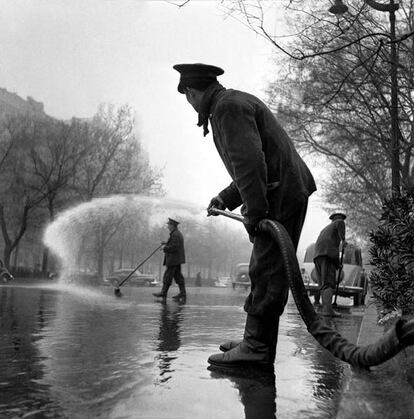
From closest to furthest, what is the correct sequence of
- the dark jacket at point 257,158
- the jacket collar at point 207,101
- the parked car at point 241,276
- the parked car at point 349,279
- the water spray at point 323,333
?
the water spray at point 323,333 → the dark jacket at point 257,158 → the jacket collar at point 207,101 → the parked car at point 349,279 → the parked car at point 241,276

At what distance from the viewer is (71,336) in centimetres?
537

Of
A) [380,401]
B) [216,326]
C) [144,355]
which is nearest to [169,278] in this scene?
[216,326]

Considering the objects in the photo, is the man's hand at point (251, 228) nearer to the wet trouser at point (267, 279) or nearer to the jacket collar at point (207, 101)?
the wet trouser at point (267, 279)

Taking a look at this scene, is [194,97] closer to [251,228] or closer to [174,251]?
[251,228]

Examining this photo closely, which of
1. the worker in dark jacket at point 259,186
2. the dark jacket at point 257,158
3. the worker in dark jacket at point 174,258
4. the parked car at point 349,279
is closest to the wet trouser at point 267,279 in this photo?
the worker in dark jacket at point 259,186

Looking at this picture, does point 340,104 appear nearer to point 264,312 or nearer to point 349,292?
point 349,292

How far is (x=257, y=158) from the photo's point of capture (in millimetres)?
3676

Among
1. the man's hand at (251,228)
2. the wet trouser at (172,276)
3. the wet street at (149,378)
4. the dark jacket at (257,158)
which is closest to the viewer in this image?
the wet street at (149,378)

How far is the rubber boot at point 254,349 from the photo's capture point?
375cm

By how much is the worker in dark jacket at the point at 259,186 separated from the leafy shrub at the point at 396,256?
2.75m

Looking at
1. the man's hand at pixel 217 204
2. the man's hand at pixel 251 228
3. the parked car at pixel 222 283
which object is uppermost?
the man's hand at pixel 217 204

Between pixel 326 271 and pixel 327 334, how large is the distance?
21.6 feet

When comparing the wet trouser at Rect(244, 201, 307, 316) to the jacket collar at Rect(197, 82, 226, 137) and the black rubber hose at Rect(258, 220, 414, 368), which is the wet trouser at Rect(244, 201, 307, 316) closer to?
the black rubber hose at Rect(258, 220, 414, 368)

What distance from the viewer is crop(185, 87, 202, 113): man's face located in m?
4.16
